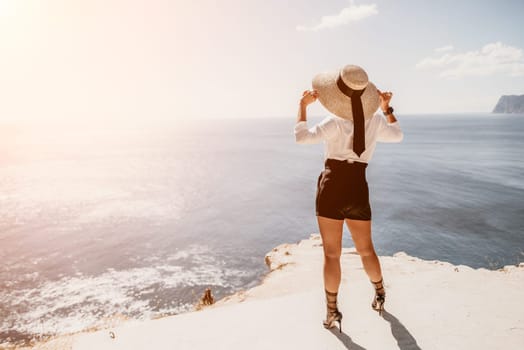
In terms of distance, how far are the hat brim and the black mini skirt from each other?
518mm

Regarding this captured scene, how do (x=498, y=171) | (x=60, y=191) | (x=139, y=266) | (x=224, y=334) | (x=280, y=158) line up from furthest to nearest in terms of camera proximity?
(x=280, y=158) < (x=498, y=171) < (x=60, y=191) < (x=139, y=266) < (x=224, y=334)

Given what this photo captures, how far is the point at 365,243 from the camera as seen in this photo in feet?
12.1

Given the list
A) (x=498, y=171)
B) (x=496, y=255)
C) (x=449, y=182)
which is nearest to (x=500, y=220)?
(x=496, y=255)

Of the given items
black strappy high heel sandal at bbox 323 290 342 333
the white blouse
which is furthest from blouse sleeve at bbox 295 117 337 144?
black strappy high heel sandal at bbox 323 290 342 333

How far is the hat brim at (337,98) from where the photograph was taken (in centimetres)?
326

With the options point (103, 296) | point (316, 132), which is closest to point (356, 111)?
point (316, 132)

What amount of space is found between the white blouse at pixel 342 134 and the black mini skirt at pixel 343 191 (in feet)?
0.32

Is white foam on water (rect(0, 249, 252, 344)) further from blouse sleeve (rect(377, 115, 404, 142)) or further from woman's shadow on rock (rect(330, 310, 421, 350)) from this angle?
blouse sleeve (rect(377, 115, 404, 142))

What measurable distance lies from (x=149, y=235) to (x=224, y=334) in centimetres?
2932

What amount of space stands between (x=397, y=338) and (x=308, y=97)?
287 centimetres

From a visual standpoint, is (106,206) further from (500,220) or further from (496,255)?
(500,220)

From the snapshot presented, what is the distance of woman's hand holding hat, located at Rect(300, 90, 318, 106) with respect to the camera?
337 cm

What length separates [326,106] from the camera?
3328 mm

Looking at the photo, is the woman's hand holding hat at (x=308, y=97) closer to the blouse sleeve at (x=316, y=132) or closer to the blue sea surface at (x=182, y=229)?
the blouse sleeve at (x=316, y=132)
